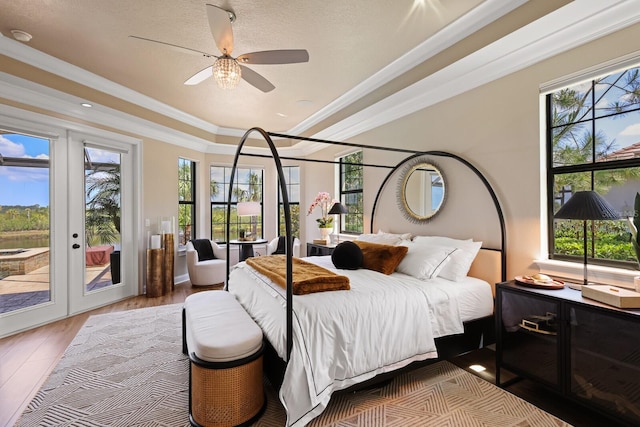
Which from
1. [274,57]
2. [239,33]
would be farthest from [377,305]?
[239,33]

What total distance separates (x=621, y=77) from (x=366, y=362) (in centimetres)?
277

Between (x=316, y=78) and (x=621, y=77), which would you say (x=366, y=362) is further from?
(x=316, y=78)

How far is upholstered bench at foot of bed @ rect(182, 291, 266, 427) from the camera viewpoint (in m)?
1.90

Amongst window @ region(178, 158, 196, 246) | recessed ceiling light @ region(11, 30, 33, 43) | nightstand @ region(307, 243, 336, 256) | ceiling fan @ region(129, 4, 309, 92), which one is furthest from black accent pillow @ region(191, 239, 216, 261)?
ceiling fan @ region(129, 4, 309, 92)

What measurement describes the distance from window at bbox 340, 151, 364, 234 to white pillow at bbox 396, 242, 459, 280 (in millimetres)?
2052

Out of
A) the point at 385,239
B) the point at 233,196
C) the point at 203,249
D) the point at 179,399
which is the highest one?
the point at 233,196

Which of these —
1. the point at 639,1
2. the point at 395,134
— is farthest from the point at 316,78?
the point at 639,1

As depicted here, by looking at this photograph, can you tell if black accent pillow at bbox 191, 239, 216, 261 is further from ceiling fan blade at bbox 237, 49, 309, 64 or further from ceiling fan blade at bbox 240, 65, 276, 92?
ceiling fan blade at bbox 237, 49, 309, 64

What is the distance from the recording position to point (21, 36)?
9.74 ft

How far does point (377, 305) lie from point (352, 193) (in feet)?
10.9

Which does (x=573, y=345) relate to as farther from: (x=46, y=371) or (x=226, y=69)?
(x=46, y=371)

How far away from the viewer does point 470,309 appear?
8.78 feet

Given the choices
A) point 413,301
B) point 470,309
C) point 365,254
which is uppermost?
point 365,254

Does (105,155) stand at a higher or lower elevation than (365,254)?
higher
